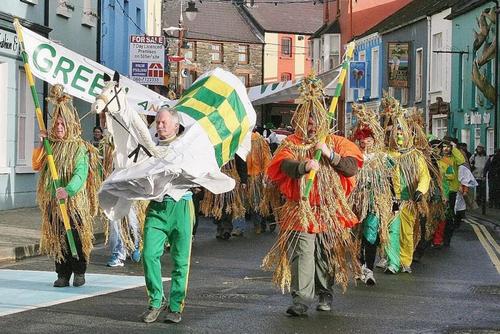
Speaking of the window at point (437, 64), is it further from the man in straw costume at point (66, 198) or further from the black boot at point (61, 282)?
the black boot at point (61, 282)

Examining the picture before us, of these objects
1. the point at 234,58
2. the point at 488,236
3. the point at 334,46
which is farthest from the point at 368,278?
the point at 234,58

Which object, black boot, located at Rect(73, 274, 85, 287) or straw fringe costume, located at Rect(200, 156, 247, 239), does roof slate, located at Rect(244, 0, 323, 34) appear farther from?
black boot, located at Rect(73, 274, 85, 287)

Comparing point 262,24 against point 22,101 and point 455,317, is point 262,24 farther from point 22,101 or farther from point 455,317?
point 455,317

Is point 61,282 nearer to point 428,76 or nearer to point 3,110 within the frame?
point 3,110

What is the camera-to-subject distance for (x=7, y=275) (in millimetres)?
11977

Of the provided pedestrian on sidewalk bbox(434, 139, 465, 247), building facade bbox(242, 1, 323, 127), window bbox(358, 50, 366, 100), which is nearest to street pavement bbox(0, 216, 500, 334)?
pedestrian on sidewalk bbox(434, 139, 465, 247)

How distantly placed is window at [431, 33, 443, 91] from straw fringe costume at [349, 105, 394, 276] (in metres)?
28.8

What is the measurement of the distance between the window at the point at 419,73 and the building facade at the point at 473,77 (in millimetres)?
4318

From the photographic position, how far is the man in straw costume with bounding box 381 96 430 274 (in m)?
12.7

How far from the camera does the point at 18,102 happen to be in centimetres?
2261

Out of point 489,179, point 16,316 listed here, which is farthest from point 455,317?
point 489,179

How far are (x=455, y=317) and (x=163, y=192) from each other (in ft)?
9.29

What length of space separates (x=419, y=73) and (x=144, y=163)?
35198 mm

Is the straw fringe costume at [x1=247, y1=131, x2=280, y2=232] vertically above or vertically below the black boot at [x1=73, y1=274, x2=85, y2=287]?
above
